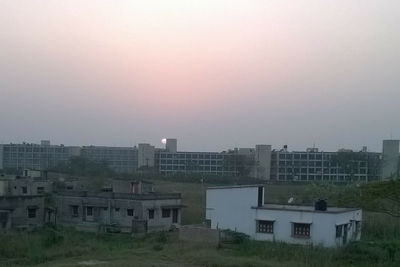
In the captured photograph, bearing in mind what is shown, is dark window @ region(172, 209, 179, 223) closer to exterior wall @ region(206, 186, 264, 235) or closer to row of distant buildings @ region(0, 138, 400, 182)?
exterior wall @ region(206, 186, 264, 235)

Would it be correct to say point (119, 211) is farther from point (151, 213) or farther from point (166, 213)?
point (166, 213)

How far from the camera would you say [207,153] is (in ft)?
359

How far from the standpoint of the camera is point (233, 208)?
3506cm

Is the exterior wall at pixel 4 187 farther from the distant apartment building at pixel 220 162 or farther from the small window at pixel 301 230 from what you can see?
the distant apartment building at pixel 220 162

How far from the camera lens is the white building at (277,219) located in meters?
31.5

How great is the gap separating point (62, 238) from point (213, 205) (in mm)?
9402

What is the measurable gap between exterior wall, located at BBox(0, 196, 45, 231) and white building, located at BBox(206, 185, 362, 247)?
1352 cm

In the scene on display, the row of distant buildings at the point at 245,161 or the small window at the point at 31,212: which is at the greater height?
the row of distant buildings at the point at 245,161

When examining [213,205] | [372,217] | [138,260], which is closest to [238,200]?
[213,205]

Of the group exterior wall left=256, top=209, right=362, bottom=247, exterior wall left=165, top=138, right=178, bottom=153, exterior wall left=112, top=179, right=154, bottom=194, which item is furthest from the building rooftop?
exterior wall left=165, top=138, right=178, bottom=153

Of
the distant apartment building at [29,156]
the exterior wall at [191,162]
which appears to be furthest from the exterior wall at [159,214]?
the distant apartment building at [29,156]

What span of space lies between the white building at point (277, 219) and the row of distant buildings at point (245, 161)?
5690 centimetres

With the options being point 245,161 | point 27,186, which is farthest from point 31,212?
point 245,161

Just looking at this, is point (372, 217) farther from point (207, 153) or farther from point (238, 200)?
point (207, 153)
